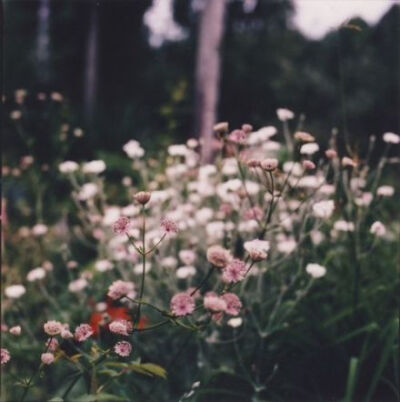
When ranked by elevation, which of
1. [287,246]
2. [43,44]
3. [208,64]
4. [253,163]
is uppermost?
[43,44]

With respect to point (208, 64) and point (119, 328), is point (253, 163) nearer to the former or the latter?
point (119, 328)

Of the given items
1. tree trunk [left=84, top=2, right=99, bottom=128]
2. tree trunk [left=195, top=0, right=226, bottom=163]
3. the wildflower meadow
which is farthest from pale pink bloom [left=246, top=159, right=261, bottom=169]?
tree trunk [left=84, top=2, right=99, bottom=128]

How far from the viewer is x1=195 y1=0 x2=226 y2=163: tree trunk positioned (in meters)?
5.70

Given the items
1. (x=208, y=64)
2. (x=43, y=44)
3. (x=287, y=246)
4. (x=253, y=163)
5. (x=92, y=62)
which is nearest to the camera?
(x=253, y=163)

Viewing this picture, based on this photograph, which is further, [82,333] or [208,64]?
[208,64]

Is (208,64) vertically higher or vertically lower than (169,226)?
higher

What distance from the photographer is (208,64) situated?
5840 mm

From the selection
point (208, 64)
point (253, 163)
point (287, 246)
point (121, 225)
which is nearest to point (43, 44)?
point (208, 64)

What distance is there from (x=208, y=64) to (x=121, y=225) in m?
4.95

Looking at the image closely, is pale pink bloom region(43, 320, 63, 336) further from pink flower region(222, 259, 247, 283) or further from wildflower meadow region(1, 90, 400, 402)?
wildflower meadow region(1, 90, 400, 402)

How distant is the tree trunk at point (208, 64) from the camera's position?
18.7 ft

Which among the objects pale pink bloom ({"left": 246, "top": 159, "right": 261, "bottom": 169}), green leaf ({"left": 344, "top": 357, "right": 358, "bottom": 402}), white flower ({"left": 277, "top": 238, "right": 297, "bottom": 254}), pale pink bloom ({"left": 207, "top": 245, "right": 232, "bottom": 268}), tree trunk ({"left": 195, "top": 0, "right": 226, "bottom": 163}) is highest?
tree trunk ({"left": 195, "top": 0, "right": 226, "bottom": 163})

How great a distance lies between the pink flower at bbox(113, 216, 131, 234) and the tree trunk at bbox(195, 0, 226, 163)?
4542mm

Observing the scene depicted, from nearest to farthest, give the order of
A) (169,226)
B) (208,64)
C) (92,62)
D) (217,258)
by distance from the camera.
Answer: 1. (217,258)
2. (169,226)
3. (208,64)
4. (92,62)
